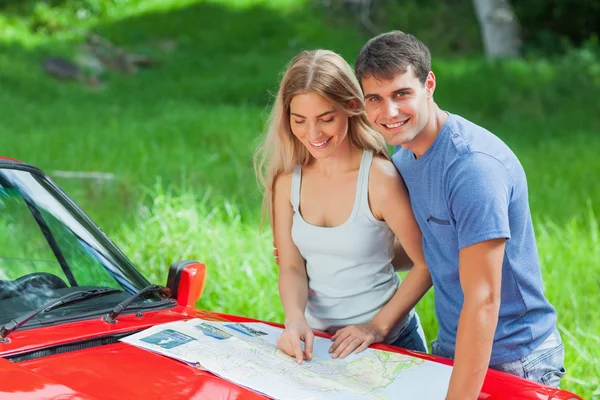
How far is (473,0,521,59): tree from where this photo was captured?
1636cm

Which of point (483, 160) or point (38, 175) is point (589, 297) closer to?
point (483, 160)

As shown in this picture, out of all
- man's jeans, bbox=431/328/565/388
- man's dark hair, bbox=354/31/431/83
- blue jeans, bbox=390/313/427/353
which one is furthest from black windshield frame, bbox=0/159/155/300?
man's jeans, bbox=431/328/565/388

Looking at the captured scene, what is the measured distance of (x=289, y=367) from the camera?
2.44 metres

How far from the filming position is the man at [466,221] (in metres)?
2.28

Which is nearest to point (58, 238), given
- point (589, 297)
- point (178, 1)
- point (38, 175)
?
point (38, 175)

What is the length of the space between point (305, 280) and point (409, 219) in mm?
441

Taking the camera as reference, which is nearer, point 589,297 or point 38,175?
point 38,175

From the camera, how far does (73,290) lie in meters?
2.64

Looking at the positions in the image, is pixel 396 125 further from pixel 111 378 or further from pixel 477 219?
pixel 111 378

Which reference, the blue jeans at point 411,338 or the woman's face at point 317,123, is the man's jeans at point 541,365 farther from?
the woman's face at point 317,123

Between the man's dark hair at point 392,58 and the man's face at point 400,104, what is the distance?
18 millimetres

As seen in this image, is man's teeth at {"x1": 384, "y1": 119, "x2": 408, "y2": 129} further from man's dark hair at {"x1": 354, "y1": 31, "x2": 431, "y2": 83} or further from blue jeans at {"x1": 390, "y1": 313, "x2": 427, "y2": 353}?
blue jeans at {"x1": 390, "y1": 313, "x2": 427, "y2": 353}

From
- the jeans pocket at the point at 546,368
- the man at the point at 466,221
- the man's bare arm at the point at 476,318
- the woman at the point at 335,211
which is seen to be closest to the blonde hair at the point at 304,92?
the woman at the point at 335,211

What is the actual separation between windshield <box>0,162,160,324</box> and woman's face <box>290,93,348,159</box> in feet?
2.33
